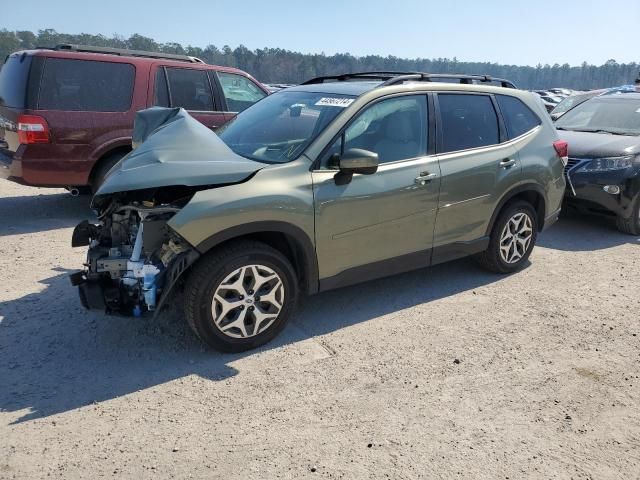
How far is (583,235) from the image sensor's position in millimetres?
7055

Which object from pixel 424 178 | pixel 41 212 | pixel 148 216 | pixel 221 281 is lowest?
pixel 41 212

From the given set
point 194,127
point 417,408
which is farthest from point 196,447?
point 194,127

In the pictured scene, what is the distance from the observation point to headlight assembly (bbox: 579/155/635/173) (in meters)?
6.91

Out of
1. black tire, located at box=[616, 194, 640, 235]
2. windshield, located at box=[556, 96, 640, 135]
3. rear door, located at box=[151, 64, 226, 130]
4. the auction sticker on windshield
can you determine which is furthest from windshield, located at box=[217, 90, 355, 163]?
windshield, located at box=[556, 96, 640, 135]

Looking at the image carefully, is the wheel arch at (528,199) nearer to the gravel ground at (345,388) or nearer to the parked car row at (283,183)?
the parked car row at (283,183)

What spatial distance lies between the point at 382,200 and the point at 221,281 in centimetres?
139

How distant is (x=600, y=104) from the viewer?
850cm

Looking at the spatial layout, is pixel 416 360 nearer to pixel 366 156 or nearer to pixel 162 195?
pixel 366 156

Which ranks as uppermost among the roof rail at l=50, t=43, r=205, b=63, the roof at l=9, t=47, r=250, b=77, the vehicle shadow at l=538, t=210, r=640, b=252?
the roof rail at l=50, t=43, r=205, b=63

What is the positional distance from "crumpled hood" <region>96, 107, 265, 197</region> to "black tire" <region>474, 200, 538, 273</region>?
2.56 m

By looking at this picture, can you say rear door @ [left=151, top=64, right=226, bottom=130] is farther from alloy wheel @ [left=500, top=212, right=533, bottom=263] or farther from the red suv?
alloy wheel @ [left=500, top=212, right=533, bottom=263]

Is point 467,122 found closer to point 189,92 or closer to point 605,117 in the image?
point 189,92

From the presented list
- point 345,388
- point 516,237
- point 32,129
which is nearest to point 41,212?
point 32,129

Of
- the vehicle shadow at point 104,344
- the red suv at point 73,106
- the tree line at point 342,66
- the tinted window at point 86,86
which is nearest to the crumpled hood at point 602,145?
the vehicle shadow at point 104,344
